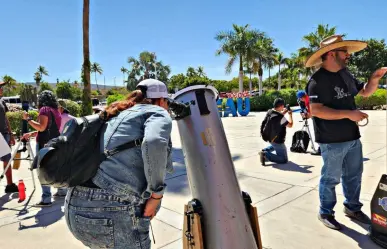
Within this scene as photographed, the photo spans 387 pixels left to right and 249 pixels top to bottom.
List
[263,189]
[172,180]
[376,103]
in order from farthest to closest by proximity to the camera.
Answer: [376,103], [172,180], [263,189]

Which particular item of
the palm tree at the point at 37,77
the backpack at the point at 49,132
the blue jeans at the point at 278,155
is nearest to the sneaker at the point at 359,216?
the blue jeans at the point at 278,155

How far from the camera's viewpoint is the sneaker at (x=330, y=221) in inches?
126

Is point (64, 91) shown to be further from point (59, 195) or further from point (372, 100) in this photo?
point (59, 195)

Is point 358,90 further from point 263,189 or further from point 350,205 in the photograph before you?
point 263,189

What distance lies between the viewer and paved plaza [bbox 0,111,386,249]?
3.08 meters

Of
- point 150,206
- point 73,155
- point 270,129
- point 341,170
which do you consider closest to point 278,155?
point 270,129

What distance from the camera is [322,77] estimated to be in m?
3.17

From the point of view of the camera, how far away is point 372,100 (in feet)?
62.3

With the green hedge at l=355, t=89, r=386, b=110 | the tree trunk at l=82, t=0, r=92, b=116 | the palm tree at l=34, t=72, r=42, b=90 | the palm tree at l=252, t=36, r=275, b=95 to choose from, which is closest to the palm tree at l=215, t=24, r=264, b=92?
the palm tree at l=252, t=36, r=275, b=95

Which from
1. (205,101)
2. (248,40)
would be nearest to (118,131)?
(205,101)

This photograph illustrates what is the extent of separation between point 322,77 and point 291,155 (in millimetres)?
3947

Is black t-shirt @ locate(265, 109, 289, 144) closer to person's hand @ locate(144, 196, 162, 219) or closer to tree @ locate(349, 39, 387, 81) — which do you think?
person's hand @ locate(144, 196, 162, 219)

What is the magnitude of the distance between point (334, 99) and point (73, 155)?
8.39 ft

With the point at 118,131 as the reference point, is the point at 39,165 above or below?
below
